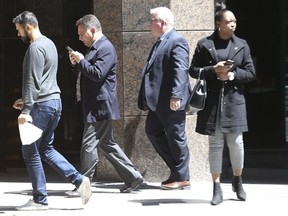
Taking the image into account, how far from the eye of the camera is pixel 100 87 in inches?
330

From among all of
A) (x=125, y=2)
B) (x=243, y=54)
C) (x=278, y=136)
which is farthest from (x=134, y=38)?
(x=278, y=136)

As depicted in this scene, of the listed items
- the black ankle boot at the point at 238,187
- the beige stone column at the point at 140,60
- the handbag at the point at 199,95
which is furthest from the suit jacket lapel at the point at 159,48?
the black ankle boot at the point at 238,187

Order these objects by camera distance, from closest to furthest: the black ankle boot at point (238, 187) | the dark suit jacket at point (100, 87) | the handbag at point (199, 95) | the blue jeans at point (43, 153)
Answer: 1. the blue jeans at point (43, 153)
2. the handbag at point (199, 95)
3. the black ankle boot at point (238, 187)
4. the dark suit jacket at point (100, 87)

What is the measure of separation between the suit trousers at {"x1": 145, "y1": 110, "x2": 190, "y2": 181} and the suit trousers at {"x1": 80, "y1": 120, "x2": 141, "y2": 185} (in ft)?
1.28

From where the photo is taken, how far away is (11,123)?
36.3 feet

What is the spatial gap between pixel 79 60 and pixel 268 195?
2540 mm

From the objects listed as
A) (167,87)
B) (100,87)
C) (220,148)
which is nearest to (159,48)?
(167,87)

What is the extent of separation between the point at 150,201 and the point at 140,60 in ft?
6.57

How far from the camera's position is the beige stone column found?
9.38 metres

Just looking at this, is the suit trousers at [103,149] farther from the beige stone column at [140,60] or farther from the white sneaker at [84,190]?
the white sneaker at [84,190]

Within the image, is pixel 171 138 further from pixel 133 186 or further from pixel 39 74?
pixel 39 74

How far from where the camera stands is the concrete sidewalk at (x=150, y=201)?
750cm

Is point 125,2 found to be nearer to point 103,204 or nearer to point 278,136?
point 103,204

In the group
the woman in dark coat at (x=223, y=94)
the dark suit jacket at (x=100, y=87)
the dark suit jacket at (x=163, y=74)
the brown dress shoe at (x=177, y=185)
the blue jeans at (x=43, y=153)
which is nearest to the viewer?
the blue jeans at (x=43, y=153)
